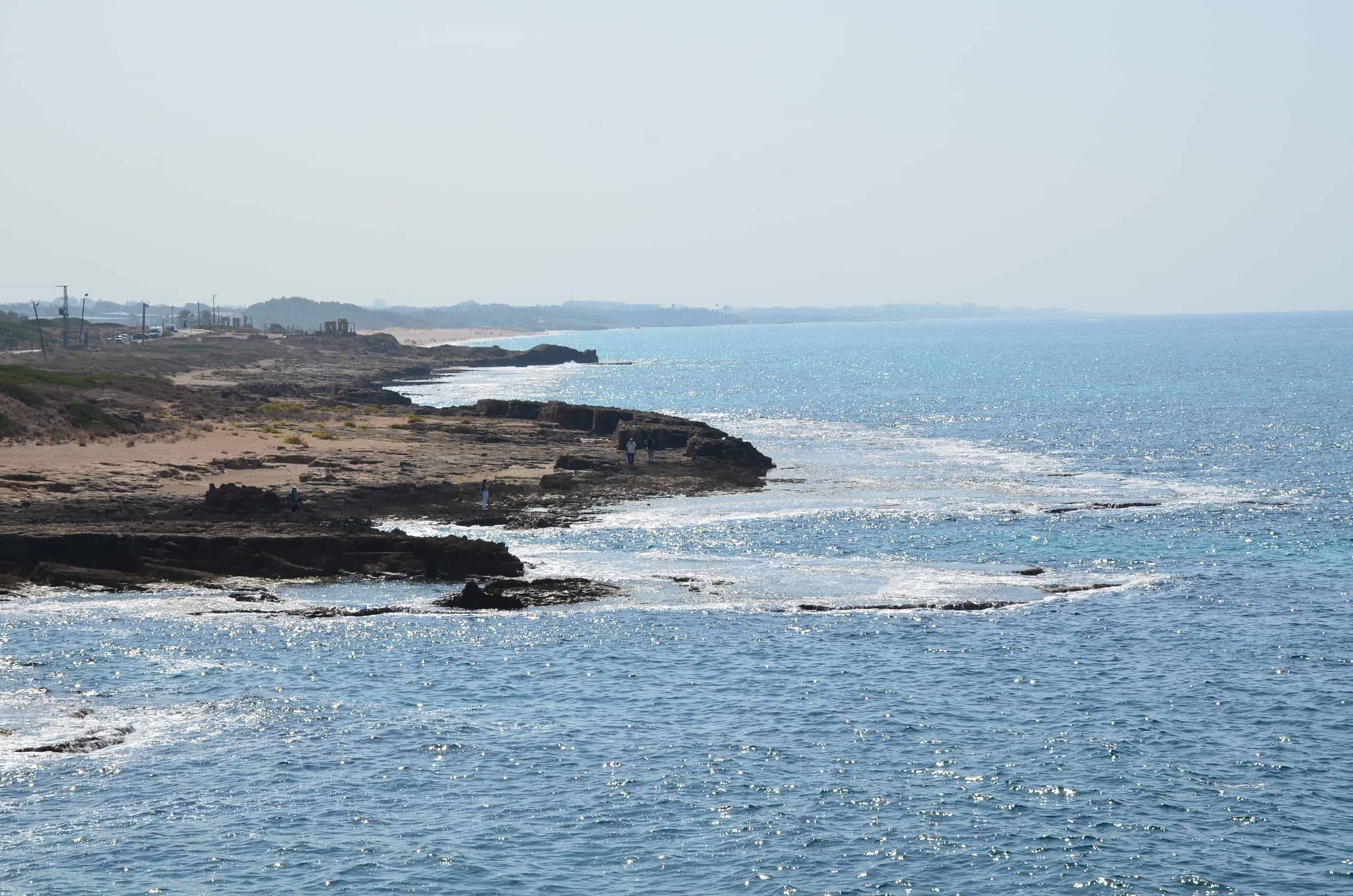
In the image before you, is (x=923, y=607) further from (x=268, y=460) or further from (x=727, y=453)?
(x=268, y=460)

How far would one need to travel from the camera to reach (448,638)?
39.9 m

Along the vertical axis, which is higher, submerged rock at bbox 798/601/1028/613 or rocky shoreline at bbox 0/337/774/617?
rocky shoreline at bbox 0/337/774/617

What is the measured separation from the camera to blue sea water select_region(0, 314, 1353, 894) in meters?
24.6

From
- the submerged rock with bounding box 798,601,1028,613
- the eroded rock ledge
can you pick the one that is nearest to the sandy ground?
the eroded rock ledge

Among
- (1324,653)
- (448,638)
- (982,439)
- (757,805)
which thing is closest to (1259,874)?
(757,805)

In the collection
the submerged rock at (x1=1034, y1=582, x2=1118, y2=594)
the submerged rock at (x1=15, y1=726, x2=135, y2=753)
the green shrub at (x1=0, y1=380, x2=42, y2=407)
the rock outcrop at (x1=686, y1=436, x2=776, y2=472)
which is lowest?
the submerged rock at (x1=15, y1=726, x2=135, y2=753)

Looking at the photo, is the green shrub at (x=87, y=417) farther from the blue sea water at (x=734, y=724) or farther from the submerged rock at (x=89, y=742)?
the submerged rock at (x=89, y=742)

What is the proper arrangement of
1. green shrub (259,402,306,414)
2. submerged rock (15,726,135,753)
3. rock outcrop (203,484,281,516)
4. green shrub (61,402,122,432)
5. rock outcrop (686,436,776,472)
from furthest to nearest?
green shrub (259,402,306,414) < rock outcrop (686,436,776,472) < green shrub (61,402,122,432) < rock outcrop (203,484,281,516) < submerged rock (15,726,135,753)

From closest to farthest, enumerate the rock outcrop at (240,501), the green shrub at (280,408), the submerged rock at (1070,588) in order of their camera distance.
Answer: the submerged rock at (1070,588), the rock outcrop at (240,501), the green shrub at (280,408)

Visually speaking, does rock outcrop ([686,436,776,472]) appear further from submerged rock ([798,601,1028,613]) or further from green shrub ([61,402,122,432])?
submerged rock ([798,601,1028,613])

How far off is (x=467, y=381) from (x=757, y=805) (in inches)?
5903

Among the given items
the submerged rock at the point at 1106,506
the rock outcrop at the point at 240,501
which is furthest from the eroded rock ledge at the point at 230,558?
the submerged rock at the point at 1106,506

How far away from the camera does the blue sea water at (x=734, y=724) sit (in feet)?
80.6

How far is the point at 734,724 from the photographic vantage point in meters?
32.3
